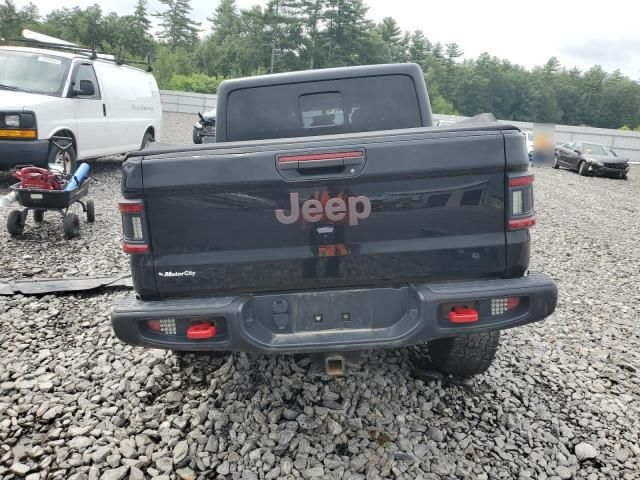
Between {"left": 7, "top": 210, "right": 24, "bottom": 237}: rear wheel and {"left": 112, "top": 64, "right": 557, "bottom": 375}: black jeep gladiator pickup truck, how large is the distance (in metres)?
4.19

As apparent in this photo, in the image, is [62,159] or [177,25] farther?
[177,25]

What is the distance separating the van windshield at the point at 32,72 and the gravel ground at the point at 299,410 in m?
5.28

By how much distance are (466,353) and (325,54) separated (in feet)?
203

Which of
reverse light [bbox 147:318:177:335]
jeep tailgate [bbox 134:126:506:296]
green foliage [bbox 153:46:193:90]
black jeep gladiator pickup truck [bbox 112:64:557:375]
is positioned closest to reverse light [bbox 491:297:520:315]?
black jeep gladiator pickup truck [bbox 112:64:557:375]

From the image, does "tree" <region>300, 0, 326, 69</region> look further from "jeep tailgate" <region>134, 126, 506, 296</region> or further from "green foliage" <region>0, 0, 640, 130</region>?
"jeep tailgate" <region>134, 126, 506, 296</region>

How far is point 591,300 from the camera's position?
498cm

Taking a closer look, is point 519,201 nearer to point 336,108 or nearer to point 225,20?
point 336,108

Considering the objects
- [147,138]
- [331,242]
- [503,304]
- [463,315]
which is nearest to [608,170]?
[147,138]

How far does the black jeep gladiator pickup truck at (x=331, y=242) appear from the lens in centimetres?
232

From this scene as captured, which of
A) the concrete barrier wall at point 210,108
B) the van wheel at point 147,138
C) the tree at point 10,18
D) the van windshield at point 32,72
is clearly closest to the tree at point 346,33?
the concrete barrier wall at point 210,108

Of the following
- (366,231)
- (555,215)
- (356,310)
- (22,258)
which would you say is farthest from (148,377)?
(555,215)

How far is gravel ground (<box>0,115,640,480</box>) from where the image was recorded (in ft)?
8.04

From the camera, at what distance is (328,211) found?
2354mm

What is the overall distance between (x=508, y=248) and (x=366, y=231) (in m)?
0.73
